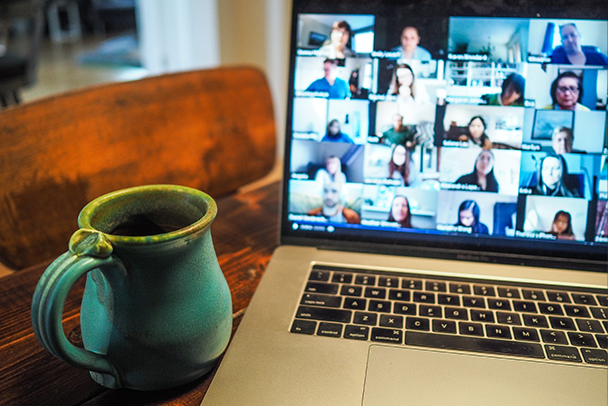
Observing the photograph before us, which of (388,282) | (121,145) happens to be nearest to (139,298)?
(388,282)

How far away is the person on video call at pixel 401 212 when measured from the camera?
577 mm

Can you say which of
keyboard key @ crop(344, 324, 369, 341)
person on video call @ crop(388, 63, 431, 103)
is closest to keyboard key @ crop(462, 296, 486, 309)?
keyboard key @ crop(344, 324, 369, 341)

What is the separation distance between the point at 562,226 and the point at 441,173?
14 cm

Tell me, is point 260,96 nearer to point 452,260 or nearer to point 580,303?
point 452,260

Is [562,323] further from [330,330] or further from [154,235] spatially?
[154,235]

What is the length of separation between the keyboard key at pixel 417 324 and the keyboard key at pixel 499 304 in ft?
0.23

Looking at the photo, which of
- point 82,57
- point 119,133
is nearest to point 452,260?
point 119,133

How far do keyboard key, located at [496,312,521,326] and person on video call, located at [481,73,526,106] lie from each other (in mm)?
219

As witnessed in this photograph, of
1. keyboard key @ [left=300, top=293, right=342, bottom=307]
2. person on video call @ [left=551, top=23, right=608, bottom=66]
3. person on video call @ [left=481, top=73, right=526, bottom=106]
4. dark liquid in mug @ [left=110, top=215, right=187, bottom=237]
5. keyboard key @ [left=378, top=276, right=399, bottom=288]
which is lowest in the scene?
keyboard key @ [left=300, top=293, right=342, bottom=307]

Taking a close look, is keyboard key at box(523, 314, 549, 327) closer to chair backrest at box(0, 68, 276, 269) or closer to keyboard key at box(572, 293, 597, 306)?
keyboard key at box(572, 293, 597, 306)

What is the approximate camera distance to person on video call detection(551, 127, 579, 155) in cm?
54

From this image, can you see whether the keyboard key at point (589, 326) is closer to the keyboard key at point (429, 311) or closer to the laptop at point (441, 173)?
the laptop at point (441, 173)

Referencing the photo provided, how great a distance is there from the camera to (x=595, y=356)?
428mm

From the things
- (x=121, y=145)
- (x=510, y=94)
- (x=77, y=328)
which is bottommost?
(x=77, y=328)
